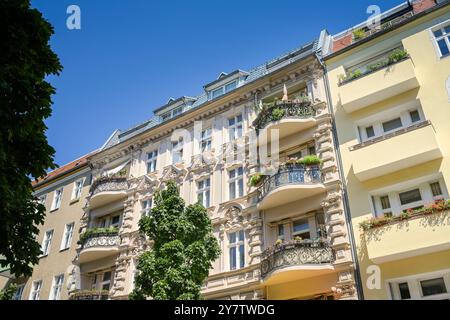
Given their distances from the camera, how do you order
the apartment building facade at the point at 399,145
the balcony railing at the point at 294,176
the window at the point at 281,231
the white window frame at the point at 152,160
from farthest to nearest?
the white window frame at the point at 152,160 → the window at the point at 281,231 → the balcony railing at the point at 294,176 → the apartment building facade at the point at 399,145

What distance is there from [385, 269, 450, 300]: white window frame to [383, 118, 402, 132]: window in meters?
5.96

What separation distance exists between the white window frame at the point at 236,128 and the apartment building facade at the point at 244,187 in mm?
59

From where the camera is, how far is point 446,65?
15750 millimetres

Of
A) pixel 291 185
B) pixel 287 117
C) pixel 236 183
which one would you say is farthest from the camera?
pixel 236 183

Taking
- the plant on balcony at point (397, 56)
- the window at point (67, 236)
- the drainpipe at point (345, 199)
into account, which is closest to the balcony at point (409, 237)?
the drainpipe at point (345, 199)

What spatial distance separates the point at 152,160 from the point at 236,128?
5904 millimetres

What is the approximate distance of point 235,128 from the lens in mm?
21344

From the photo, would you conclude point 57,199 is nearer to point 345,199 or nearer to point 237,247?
point 237,247

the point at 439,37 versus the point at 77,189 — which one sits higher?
the point at 439,37

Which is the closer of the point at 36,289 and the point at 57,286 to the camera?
the point at 57,286

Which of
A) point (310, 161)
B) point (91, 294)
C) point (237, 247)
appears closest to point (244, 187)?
point (237, 247)

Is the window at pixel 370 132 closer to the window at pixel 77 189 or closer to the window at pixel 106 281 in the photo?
the window at pixel 106 281

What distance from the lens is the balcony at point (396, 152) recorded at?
1410 centimetres

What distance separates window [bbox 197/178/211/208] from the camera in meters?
20.2
